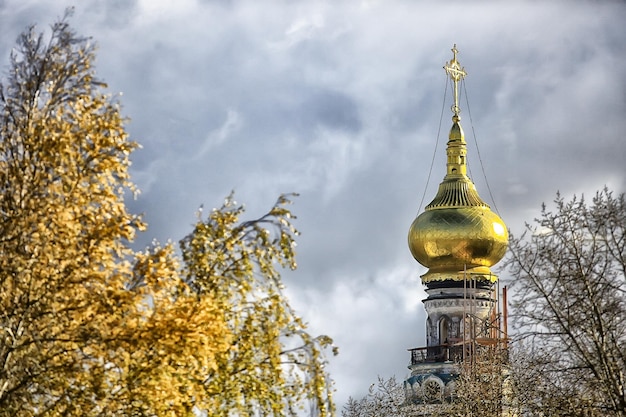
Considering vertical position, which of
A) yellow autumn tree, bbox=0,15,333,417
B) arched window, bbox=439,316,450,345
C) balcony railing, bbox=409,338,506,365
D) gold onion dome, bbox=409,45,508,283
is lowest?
yellow autumn tree, bbox=0,15,333,417

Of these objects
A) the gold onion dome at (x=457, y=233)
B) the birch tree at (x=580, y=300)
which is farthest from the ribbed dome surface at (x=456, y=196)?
the birch tree at (x=580, y=300)

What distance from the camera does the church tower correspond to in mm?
53875

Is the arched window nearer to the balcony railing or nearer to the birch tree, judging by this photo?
the balcony railing

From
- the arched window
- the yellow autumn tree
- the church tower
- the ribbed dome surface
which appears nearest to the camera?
the yellow autumn tree

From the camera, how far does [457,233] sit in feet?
188

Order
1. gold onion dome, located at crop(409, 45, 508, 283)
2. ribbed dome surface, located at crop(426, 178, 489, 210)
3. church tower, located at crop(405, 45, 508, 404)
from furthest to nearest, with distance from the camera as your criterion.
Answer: ribbed dome surface, located at crop(426, 178, 489, 210) → gold onion dome, located at crop(409, 45, 508, 283) → church tower, located at crop(405, 45, 508, 404)

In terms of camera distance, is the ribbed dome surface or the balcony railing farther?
the ribbed dome surface

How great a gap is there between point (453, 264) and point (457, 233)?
46.6 inches

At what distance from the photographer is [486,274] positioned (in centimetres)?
5681

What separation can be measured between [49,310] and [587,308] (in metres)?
6.08

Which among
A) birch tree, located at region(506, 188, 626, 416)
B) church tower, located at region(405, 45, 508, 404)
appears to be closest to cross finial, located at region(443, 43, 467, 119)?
church tower, located at region(405, 45, 508, 404)

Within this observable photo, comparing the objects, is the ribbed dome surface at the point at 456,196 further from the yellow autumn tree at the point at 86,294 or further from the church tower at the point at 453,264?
the yellow autumn tree at the point at 86,294

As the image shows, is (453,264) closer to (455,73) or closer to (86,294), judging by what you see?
(455,73)

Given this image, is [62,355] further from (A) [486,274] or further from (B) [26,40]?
(A) [486,274]
